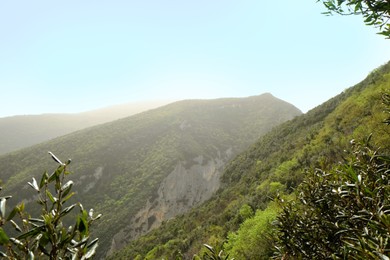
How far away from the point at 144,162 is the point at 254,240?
57.7m

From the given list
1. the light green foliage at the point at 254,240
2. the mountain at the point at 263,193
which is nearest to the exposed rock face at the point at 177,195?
the mountain at the point at 263,193

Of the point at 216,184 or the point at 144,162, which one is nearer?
the point at 216,184

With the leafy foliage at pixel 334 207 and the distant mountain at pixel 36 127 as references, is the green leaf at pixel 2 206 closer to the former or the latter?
the leafy foliage at pixel 334 207

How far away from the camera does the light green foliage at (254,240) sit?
54.1 feet

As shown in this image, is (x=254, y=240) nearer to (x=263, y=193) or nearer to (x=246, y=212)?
(x=246, y=212)

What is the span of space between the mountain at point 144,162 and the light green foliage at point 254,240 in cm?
3487

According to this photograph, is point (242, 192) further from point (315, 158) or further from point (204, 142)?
point (204, 142)

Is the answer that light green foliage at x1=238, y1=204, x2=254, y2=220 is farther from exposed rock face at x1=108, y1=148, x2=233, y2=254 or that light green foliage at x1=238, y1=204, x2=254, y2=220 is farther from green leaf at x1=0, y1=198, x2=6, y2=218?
exposed rock face at x1=108, y1=148, x2=233, y2=254

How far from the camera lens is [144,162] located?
72438mm

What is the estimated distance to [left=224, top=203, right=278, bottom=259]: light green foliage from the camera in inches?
650

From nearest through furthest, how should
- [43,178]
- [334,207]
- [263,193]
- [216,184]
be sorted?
1. [43,178]
2. [334,207]
3. [263,193]
4. [216,184]

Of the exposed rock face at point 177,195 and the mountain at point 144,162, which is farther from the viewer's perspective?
the mountain at point 144,162

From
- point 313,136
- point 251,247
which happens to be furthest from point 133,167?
point 251,247

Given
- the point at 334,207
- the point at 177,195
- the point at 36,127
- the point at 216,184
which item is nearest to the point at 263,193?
the point at 334,207
